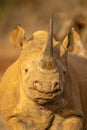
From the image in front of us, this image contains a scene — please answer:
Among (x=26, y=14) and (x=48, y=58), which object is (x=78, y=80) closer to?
(x=48, y=58)

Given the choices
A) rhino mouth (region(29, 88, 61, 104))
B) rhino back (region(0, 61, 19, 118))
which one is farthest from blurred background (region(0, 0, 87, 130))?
rhino mouth (region(29, 88, 61, 104))

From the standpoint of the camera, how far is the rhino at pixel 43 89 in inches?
349

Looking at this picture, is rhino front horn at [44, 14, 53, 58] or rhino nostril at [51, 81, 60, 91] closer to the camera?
rhino nostril at [51, 81, 60, 91]

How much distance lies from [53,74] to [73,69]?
1658mm

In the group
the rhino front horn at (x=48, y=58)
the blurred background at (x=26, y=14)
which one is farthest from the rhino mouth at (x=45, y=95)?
the blurred background at (x=26, y=14)

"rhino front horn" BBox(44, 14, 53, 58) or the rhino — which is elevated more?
"rhino front horn" BBox(44, 14, 53, 58)

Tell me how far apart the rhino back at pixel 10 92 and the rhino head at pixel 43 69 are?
27 centimetres

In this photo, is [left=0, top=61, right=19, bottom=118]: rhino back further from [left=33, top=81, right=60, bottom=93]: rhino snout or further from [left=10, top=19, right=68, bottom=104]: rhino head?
[left=33, top=81, right=60, bottom=93]: rhino snout

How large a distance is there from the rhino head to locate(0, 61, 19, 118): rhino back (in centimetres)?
27

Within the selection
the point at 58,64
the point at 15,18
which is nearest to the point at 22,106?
the point at 58,64

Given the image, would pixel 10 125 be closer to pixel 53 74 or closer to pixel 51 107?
pixel 51 107

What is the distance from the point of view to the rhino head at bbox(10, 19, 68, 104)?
346 inches

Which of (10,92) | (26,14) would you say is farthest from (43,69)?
(26,14)

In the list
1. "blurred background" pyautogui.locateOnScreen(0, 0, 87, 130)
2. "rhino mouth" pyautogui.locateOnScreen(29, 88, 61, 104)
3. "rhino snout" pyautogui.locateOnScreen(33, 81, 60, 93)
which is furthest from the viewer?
"blurred background" pyautogui.locateOnScreen(0, 0, 87, 130)
